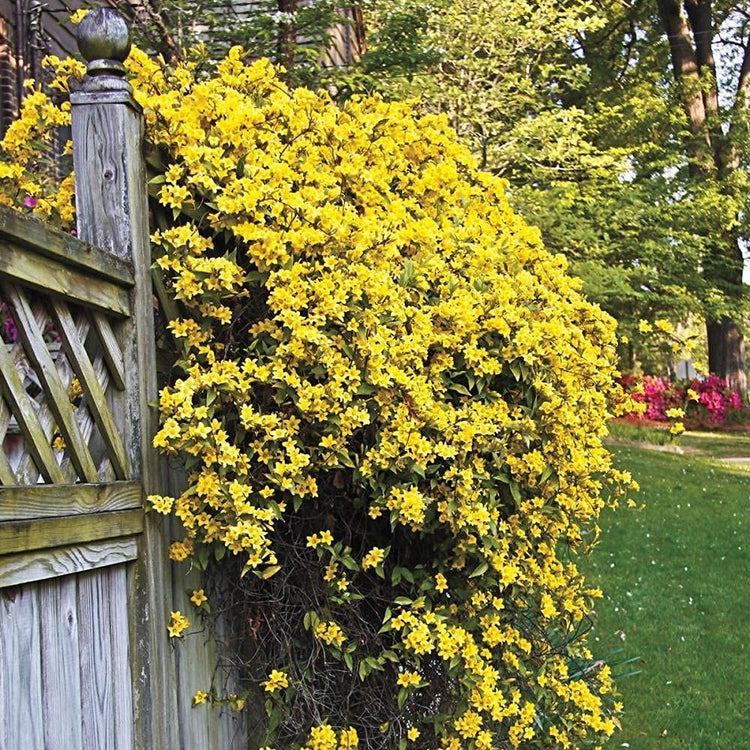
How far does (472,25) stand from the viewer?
1033 cm

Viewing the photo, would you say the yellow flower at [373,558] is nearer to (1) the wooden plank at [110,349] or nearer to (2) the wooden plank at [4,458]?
(1) the wooden plank at [110,349]

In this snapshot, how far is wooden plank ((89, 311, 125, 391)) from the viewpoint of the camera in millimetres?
2156

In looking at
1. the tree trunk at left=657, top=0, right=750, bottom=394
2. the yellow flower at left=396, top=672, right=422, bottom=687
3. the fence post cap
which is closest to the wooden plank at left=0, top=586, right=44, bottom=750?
the yellow flower at left=396, top=672, right=422, bottom=687

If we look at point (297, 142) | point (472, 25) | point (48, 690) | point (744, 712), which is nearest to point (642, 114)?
point (472, 25)

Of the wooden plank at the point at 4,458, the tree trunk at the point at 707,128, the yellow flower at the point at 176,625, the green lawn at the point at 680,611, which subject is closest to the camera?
the wooden plank at the point at 4,458

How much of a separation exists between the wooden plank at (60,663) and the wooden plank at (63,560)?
3 centimetres

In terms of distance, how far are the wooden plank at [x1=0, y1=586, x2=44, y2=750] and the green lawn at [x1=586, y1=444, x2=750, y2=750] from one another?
118 inches

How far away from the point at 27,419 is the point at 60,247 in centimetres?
38

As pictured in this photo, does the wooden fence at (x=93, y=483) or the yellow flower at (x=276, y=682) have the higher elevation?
the wooden fence at (x=93, y=483)

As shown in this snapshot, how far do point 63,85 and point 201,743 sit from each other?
6.03 ft

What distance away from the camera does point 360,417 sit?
91.0 inches

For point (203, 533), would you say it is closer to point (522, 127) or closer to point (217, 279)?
point (217, 279)

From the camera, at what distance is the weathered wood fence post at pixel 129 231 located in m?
2.25

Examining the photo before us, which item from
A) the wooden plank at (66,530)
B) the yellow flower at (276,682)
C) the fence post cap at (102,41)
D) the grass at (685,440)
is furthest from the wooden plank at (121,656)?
the grass at (685,440)
